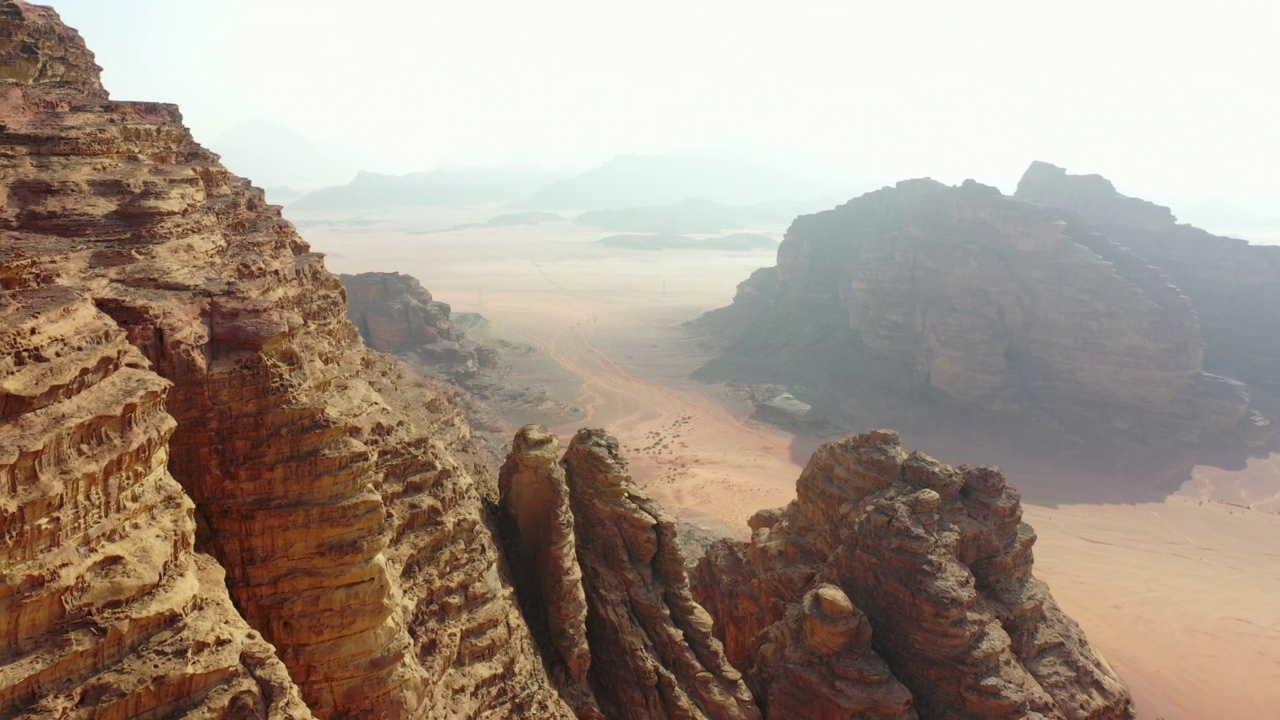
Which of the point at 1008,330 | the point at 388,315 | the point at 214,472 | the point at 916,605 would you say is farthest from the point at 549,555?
the point at 1008,330

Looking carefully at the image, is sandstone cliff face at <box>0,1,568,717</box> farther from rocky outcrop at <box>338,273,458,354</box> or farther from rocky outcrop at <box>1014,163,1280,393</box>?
rocky outcrop at <box>1014,163,1280,393</box>

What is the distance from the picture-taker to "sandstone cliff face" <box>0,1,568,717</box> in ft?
15.5

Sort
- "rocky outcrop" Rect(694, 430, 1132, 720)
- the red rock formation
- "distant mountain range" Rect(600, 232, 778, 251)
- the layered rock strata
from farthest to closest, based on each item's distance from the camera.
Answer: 1. "distant mountain range" Rect(600, 232, 778, 251)
2. "rocky outcrop" Rect(694, 430, 1132, 720)
3. the red rock formation
4. the layered rock strata

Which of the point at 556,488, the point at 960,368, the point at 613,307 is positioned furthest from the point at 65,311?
the point at 613,307

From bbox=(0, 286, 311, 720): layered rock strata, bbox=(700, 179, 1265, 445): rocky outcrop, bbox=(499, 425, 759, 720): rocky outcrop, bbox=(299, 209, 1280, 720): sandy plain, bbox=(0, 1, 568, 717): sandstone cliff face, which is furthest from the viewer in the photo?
bbox=(700, 179, 1265, 445): rocky outcrop

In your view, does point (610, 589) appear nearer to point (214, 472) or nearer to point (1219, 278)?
point (214, 472)

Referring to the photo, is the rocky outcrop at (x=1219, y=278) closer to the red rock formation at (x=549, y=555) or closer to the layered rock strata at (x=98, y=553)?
the red rock formation at (x=549, y=555)

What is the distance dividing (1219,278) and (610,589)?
50.2 metres

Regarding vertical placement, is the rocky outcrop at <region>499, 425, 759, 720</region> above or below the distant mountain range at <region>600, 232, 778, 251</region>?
below

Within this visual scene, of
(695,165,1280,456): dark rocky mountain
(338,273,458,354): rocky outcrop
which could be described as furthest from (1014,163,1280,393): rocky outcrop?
(338,273,458,354): rocky outcrop

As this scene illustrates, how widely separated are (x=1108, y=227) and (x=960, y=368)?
19550 millimetres

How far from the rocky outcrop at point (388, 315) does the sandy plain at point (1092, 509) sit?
25.5ft

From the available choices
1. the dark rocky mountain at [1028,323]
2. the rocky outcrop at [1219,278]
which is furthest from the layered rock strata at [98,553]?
the rocky outcrop at [1219,278]

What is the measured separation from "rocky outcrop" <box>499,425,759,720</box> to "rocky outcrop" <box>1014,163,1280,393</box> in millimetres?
42141
